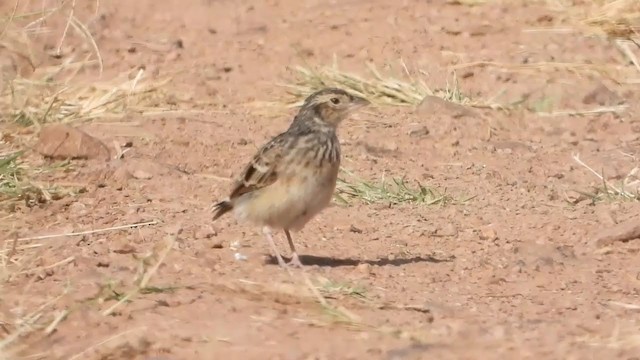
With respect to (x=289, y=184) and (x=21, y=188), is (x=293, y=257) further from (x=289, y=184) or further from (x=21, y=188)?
(x=21, y=188)

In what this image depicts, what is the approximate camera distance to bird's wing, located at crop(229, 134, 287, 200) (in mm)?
7148

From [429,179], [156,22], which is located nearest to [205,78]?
[156,22]

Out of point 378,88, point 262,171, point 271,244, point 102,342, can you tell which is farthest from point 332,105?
point 378,88

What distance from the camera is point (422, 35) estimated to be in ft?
40.8

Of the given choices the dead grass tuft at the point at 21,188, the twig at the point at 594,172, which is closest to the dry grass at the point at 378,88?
the twig at the point at 594,172

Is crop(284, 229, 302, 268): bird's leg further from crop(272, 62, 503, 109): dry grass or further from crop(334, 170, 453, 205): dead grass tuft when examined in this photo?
crop(272, 62, 503, 109): dry grass

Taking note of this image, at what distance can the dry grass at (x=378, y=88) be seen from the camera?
427 inches

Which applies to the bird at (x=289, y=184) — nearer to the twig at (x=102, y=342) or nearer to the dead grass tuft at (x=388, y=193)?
the dead grass tuft at (x=388, y=193)

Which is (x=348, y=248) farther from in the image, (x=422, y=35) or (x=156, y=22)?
(x=156, y=22)

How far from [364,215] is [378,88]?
2.91 m

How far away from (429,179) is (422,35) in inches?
142

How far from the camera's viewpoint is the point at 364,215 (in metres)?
8.18

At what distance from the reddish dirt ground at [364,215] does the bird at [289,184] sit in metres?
0.22

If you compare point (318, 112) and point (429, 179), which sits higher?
point (318, 112)
